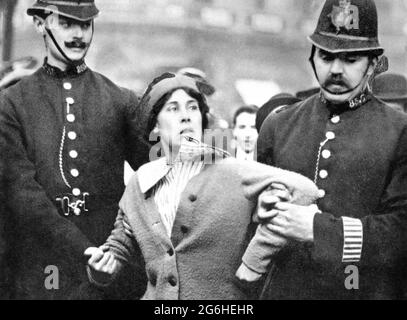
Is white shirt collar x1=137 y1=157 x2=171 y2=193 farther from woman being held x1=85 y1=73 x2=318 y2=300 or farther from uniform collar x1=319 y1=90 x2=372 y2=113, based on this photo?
uniform collar x1=319 y1=90 x2=372 y2=113

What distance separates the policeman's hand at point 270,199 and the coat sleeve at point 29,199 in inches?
27.5

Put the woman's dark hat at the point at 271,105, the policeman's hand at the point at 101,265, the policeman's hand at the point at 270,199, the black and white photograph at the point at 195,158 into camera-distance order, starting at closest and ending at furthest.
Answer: the policeman's hand at the point at 270,199
the black and white photograph at the point at 195,158
the policeman's hand at the point at 101,265
the woman's dark hat at the point at 271,105

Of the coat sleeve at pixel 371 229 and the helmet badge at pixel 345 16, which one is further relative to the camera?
the helmet badge at pixel 345 16

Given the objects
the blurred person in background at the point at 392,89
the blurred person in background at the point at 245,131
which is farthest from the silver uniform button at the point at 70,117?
the blurred person in background at the point at 392,89

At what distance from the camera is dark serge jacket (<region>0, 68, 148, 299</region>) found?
243cm

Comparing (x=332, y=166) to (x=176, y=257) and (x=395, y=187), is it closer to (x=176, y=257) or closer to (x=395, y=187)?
(x=395, y=187)

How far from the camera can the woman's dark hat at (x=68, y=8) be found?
246cm

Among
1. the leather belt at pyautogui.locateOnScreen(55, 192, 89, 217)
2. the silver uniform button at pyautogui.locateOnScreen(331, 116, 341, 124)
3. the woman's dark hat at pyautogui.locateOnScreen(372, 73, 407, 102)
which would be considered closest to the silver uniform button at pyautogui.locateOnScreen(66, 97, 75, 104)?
the leather belt at pyautogui.locateOnScreen(55, 192, 89, 217)

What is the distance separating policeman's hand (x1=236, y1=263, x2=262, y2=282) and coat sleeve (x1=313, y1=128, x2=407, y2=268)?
20 cm

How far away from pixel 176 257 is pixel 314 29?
0.92 m

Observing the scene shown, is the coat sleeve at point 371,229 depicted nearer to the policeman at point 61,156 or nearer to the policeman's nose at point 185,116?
the policeman's nose at point 185,116

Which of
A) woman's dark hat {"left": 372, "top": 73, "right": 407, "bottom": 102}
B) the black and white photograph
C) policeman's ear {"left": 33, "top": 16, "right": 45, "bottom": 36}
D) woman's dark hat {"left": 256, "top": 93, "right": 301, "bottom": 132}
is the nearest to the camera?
the black and white photograph

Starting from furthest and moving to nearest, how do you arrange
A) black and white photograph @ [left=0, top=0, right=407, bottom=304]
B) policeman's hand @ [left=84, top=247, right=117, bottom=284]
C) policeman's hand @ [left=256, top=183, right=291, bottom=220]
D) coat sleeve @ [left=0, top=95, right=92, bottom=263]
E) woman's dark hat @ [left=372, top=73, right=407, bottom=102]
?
1. woman's dark hat @ [left=372, top=73, right=407, bottom=102]
2. coat sleeve @ [left=0, top=95, right=92, bottom=263]
3. policeman's hand @ [left=84, top=247, right=117, bottom=284]
4. black and white photograph @ [left=0, top=0, right=407, bottom=304]
5. policeman's hand @ [left=256, top=183, right=291, bottom=220]

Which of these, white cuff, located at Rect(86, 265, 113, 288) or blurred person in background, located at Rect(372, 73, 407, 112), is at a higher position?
blurred person in background, located at Rect(372, 73, 407, 112)
